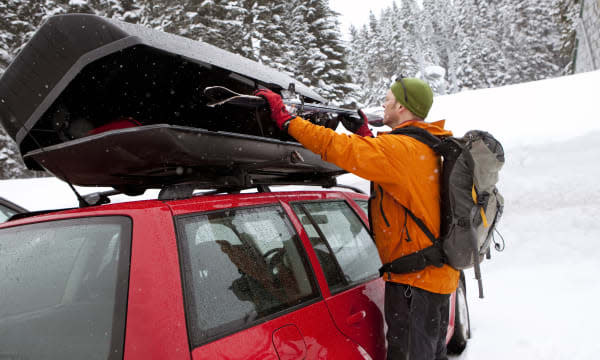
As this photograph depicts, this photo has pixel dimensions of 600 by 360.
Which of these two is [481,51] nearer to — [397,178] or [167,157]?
[397,178]

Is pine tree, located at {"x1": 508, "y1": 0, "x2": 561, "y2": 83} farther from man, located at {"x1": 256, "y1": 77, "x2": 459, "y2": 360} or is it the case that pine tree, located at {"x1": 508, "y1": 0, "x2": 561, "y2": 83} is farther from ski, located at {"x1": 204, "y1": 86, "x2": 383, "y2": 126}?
man, located at {"x1": 256, "y1": 77, "x2": 459, "y2": 360}

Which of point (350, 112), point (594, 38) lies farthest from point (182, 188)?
point (594, 38)

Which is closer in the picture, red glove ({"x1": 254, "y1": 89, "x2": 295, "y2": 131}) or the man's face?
red glove ({"x1": 254, "y1": 89, "x2": 295, "y2": 131})

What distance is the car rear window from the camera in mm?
1422

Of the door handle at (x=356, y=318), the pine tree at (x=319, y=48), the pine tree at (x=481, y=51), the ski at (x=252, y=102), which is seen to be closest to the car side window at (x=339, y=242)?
the door handle at (x=356, y=318)

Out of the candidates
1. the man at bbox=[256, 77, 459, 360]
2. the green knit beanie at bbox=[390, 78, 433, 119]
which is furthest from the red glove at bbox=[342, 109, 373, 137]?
the man at bbox=[256, 77, 459, 360]

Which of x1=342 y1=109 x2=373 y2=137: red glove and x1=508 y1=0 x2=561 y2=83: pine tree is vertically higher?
x1=342 y1=109 x2=373 y2=137: red glove

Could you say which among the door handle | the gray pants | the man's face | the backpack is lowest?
the gray pants

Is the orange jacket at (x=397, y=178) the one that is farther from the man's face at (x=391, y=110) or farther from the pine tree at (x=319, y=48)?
the pine tree at (x=319, y=48)

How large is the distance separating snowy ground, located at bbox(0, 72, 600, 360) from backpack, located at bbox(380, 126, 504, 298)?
212 centimetres

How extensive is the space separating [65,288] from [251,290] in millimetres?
1108

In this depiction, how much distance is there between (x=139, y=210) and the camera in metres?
1.64

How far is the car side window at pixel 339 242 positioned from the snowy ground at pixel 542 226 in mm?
1885

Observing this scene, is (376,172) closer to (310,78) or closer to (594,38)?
(594,38)
